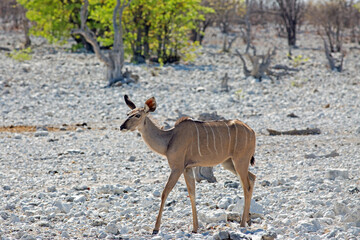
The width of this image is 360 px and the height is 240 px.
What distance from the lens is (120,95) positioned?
17328 mm

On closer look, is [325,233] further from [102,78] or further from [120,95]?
[102,78]

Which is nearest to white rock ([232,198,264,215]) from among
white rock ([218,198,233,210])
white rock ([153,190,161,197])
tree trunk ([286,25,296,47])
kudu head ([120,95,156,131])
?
white rock ([218,198,233,210])

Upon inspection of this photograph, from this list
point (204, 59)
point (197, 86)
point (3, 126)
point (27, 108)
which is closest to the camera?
point (3, 126)

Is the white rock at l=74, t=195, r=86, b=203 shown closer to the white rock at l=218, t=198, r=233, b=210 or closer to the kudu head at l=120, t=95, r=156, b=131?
the kudu head at l=120, t=95, r=156, b=131

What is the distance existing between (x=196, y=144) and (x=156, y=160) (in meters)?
3.89

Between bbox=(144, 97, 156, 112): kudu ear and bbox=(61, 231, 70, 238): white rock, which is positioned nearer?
bbox=(61, 231, 70, 238): white rock

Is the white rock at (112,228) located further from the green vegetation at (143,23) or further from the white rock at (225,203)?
the green vegetation at (143,23)

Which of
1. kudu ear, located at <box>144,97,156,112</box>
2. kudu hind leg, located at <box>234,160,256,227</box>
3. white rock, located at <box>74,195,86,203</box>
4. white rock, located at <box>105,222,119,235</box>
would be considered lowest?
white rock, located at <box>74,195,86,203</box>

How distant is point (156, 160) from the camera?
10133 mm

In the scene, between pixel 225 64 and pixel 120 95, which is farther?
pixel 225 64

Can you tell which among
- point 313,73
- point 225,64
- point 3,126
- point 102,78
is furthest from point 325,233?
point 225,64

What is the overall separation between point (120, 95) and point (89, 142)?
5.82m

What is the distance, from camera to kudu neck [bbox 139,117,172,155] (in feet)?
20.8

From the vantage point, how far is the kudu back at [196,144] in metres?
6.29
